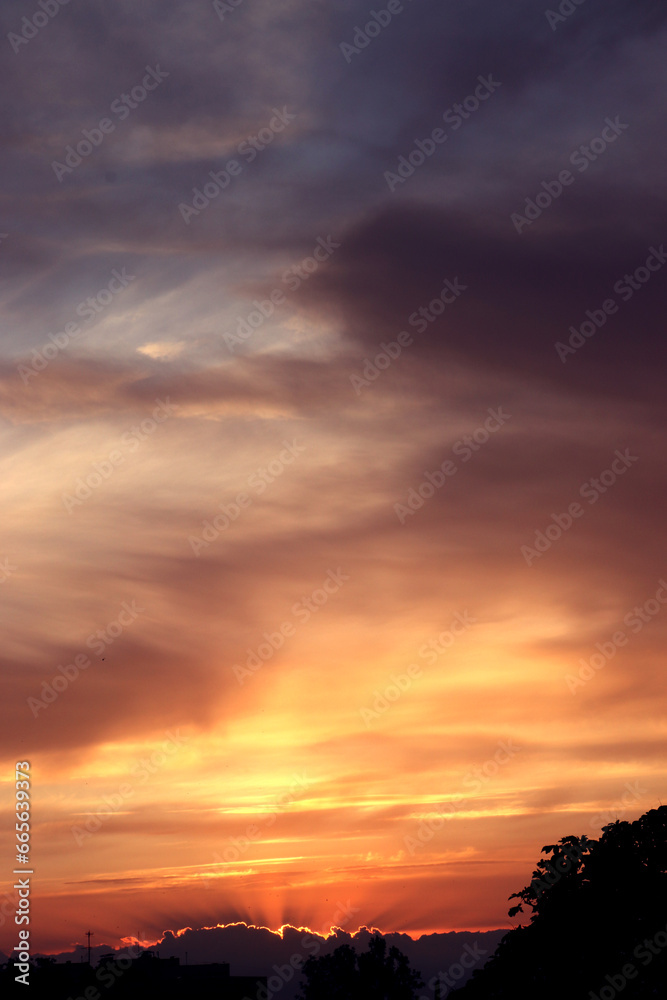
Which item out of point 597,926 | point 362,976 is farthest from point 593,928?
point 362,976

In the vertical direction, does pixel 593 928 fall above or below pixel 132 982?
above

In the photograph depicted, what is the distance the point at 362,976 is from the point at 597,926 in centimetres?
8623

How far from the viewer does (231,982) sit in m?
114

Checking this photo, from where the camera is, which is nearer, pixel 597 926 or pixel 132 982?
pixel 597 926

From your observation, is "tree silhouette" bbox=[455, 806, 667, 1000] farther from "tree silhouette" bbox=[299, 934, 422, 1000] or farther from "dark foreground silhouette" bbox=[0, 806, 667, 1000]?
"tree silhouette" bbox=[299, 934, 422, 1000]

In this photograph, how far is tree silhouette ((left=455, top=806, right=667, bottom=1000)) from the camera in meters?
28.1

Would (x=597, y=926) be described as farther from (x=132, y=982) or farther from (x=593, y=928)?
(x=132, y=982)

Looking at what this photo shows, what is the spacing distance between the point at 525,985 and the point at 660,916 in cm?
481

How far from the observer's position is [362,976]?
107 m

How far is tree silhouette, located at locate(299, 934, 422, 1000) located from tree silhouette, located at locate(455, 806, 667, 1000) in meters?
82.4

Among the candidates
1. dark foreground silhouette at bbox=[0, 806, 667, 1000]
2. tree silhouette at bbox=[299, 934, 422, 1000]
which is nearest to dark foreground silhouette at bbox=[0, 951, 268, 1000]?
tree silhouette at bbox=[299, 934, 422, 1000]

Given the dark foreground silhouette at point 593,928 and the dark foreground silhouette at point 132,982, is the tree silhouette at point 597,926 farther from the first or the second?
the dark foreground silhouette at point 132,982

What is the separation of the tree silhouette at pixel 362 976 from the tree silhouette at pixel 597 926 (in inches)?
3242

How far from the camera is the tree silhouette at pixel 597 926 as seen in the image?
92.2 ft
